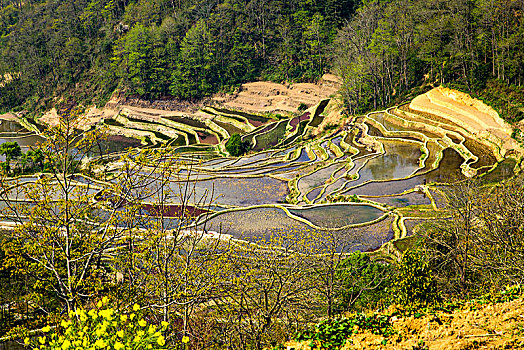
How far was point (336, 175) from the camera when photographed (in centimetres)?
3834

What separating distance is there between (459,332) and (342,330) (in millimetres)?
2386

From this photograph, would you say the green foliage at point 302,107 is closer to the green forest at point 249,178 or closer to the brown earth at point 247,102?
the brown earth at point 247,102

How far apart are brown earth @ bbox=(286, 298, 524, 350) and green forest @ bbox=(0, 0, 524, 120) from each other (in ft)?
110

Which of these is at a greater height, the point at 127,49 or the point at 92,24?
the point at 92,24

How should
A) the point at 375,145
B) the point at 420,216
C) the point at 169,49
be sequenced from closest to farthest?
the point at 420,216 → the point at 375,145 → the point at 169,49

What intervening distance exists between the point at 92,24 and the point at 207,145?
6604 centimetres

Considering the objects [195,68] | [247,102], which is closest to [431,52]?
[247,102]

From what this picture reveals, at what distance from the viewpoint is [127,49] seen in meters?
88.2

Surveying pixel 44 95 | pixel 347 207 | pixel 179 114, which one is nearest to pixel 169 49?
pixel 179 114

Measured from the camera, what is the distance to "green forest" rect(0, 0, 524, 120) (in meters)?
47.7

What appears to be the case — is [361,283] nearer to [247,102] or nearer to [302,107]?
[302,107]

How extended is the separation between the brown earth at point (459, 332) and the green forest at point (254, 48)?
3362cm

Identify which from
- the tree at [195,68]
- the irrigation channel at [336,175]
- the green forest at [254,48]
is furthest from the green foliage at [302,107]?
the tree at [195,68]

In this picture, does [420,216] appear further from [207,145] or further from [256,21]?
[256,21]
